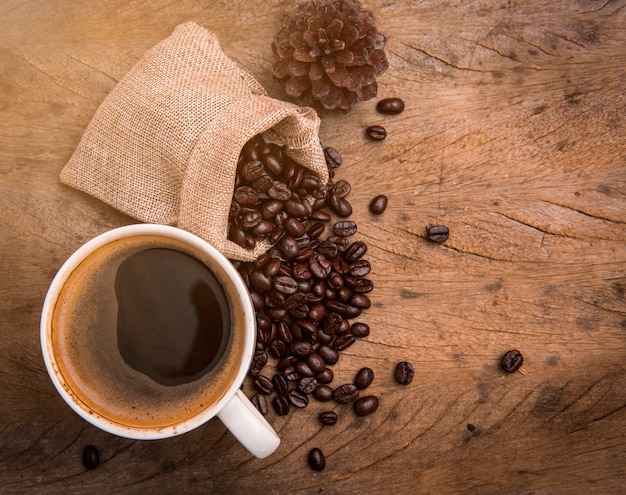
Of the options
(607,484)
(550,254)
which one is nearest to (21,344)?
(550,254)

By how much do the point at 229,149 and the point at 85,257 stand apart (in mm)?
431

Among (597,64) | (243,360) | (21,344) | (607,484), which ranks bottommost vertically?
(607,484)

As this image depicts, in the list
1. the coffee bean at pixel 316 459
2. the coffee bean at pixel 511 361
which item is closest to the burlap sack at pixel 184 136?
the coffee bean at pixel 316 459

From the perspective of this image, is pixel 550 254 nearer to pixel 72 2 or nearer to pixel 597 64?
pixel 597 64

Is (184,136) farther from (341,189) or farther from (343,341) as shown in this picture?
(343,341)

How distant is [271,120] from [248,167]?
5.7 inches

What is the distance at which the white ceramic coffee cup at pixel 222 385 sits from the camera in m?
1.11

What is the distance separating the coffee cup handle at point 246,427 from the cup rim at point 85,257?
0.02m

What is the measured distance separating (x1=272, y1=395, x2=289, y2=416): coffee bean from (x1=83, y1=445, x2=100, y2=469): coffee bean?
511 mm

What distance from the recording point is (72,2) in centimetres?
154

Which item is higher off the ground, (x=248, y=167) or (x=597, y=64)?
(x=597, y=64)

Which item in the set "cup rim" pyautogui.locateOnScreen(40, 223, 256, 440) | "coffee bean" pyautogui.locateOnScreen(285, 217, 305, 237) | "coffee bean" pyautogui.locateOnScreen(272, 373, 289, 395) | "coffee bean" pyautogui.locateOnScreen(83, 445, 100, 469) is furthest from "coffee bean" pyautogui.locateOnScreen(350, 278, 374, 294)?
"coffee bean" pyautogui.locateOnScreen(83, 445, 100, 469)

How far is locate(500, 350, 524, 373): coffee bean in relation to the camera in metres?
1.52

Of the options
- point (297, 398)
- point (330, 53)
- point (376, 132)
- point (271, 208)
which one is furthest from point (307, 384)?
point (330, 53)
